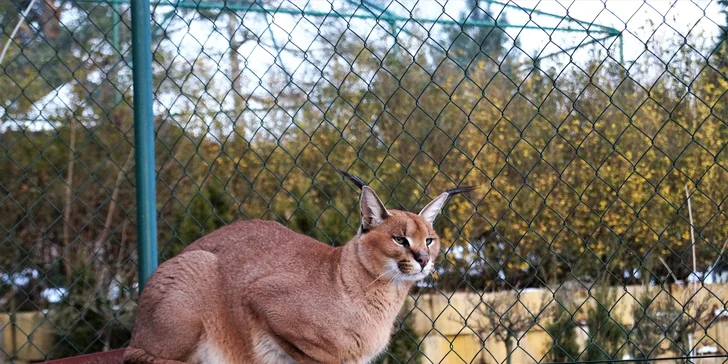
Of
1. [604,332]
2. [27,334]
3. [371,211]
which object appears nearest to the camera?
[371,211]

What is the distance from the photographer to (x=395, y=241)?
342 centimetres

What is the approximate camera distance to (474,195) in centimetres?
796

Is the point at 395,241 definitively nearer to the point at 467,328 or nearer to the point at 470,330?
the point at 467,328

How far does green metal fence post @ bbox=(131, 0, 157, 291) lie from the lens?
3945mm

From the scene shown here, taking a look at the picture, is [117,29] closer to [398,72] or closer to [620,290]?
[398,72]

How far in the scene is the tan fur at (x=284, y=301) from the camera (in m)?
3.36

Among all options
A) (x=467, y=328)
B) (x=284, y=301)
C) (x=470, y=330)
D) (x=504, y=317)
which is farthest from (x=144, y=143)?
(x=470, y=330)

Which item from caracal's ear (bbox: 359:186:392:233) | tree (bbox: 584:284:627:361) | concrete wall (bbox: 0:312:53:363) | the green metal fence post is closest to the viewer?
caracal's ear (bbox: 359:186:392:233)

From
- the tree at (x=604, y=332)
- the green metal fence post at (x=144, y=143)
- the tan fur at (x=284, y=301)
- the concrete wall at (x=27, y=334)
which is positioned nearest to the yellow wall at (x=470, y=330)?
the tree at (x=604, y=332)

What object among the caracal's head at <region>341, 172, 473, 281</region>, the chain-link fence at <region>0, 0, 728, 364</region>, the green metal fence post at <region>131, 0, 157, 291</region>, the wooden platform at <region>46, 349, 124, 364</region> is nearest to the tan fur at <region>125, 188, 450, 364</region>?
the caracal's head at <region>341, 172, 473, 281</region>

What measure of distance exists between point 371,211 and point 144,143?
3.83 ft

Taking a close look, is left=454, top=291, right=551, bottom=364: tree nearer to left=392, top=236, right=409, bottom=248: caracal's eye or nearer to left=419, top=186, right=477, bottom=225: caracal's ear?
left=419, top=186, right=477, bottom=225: caracal's ear

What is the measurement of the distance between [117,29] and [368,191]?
4.93m

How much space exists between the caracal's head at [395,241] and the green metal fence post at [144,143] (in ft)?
3.41
